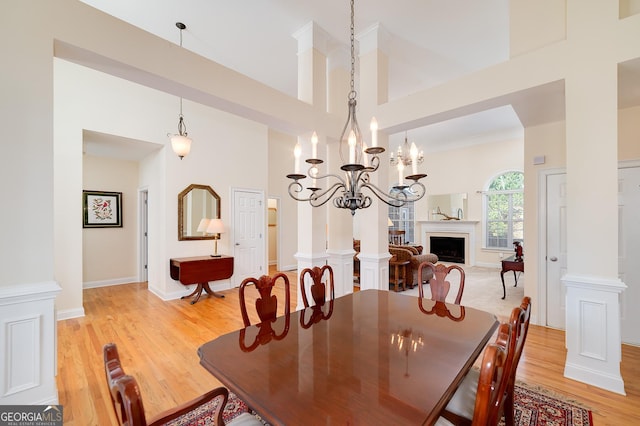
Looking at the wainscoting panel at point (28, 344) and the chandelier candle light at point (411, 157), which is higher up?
the chandelier candle light at point (411, 157)

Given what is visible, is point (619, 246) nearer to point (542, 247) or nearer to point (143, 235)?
point (542, 247)

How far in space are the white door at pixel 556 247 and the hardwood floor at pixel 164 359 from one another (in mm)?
265

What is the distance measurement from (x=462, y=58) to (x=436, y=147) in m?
5.10

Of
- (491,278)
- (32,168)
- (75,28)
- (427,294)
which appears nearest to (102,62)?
(75,28)

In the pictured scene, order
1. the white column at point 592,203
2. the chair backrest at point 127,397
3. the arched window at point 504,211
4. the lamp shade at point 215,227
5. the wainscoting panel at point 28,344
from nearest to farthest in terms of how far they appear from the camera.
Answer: the chair backrest at point 127,397
the wainscoting panel at point 28,344
the white column at point 592,203
the lamp shade at point 215,227
the arched window at point 504,211

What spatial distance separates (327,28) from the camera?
340cm

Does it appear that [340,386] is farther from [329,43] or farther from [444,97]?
[329,43]

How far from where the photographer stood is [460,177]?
8.35 metres

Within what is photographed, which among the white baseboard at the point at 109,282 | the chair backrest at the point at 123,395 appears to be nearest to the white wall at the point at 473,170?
the white baseboard at the point at 109,282

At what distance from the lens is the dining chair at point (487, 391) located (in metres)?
0.79

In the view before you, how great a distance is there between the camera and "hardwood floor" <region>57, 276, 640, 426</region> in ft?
6.66

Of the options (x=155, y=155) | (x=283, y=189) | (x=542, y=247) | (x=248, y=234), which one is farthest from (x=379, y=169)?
(x=283, y=189)

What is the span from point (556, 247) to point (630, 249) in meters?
0.62

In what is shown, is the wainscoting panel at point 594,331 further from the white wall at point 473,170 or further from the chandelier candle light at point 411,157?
the white wall at point 473,170
